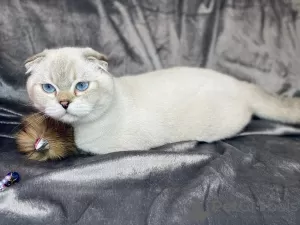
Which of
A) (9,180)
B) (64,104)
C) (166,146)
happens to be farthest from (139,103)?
(9,180)

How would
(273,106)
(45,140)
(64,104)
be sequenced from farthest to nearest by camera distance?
(273,106)
(45,140)
(64,104)

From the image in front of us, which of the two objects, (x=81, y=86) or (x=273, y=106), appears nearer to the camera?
(x=81, y=86)

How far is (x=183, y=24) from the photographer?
1756 mm

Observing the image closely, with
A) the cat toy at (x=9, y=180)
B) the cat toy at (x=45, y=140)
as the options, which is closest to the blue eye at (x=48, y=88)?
the cat toy at (x=45, y=140)

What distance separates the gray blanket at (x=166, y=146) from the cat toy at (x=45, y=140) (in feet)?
0.11

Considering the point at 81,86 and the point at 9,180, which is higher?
the point at 81,86

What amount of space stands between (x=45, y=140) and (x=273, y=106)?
0.87 metres

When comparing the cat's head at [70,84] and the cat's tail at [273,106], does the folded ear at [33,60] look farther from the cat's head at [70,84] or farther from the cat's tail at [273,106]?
the cat's tail at [273,106]

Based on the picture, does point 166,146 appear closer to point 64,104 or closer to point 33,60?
point 64,104

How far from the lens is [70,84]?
1228 mm

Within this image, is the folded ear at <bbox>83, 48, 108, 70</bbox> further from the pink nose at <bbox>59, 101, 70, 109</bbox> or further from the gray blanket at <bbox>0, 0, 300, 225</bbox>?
the gray blanket at <bbox>0, 0, 300, 225</bbox>

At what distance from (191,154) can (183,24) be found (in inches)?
27.0

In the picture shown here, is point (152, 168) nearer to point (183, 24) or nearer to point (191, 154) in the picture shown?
point (191, 154)

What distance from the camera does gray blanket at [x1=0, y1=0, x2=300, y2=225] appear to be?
1104 millimetres
